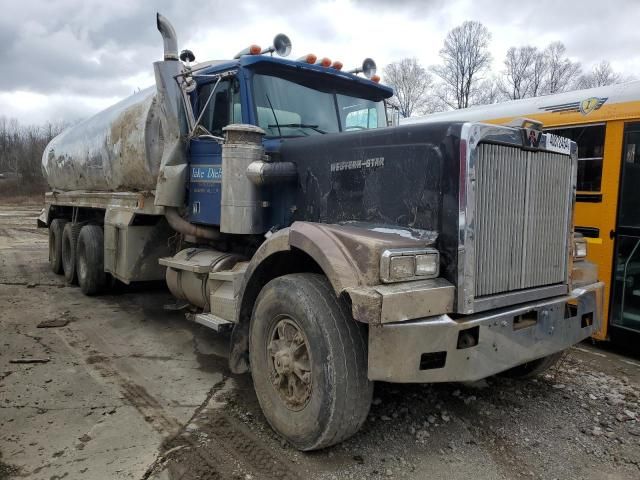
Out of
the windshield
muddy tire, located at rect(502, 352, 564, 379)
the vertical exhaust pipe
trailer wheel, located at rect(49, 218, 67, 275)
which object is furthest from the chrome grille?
trailer wheel, located at rect(49, 218, 67, 275)

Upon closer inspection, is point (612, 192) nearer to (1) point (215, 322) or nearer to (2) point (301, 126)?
(2) point (301, 126)

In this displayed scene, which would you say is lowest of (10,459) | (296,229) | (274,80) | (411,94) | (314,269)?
(10,459)

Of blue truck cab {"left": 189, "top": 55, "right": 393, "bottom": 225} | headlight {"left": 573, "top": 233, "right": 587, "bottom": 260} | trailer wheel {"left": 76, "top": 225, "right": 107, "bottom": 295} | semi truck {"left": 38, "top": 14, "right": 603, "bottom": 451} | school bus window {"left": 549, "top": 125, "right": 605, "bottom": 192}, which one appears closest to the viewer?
semi truck {"left": 38, "top": 14, "right": 603, "bottom": 451}

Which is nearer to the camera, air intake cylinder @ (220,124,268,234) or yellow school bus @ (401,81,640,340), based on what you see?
air intake cylinder @ (220,124,268,234)

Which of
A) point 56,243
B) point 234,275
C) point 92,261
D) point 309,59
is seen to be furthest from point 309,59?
point 56,243

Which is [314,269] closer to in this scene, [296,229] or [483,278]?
[296,229]

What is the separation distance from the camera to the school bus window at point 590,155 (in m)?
5.64

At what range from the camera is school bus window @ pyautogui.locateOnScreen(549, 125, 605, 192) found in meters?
5.64

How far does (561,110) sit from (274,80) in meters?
3.64

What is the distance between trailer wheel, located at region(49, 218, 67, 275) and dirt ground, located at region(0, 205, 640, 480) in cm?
445

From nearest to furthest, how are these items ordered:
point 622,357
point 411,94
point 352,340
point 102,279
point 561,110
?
1. point 352,340
2. point 622,357
3. point 561,110
4. point 102,279
5. point 411,94

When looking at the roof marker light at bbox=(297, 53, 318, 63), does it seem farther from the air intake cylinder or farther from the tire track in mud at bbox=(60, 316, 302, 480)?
the tire track in mud at bbox=(60, 316, 302, 480)

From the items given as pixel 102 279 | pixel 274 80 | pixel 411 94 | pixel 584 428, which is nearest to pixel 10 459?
pixel 274 80

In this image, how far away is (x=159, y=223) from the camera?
21.5 feet
